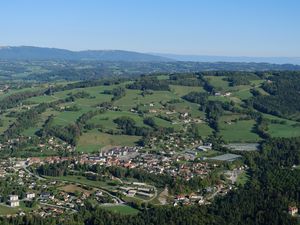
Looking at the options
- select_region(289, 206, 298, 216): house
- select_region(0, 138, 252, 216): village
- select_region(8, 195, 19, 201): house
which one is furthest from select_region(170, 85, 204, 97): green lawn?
select_region(289, 206, 298, 216): house

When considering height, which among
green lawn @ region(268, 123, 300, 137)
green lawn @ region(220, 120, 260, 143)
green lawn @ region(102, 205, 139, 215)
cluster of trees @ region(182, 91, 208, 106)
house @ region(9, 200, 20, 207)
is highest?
cluster of trees @ region(182, 91, 208, 106)

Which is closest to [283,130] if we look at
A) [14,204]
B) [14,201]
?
[14,201]

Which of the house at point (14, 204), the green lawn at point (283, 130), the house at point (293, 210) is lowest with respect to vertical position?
the house at point (14, 204)

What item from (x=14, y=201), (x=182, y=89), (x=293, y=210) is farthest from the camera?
(x=182, y=89)

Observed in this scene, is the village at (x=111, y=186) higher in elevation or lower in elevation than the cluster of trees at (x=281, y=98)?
lower

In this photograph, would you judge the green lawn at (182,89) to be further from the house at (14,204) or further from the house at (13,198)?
the house at (14,204)

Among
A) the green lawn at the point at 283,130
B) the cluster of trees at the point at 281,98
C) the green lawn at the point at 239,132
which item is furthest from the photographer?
the cluster of trees at the point at 281,98

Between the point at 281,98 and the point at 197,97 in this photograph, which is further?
the point at 197,97

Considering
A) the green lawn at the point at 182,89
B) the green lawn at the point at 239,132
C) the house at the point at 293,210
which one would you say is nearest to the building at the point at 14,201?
the house at the point at 293,210

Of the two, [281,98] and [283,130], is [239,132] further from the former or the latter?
[281,98]

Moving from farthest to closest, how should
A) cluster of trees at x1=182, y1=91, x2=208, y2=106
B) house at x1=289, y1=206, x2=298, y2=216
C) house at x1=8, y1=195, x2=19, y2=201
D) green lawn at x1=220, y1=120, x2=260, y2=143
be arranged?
1. cluster of trees at x1=182, y1=91, x2=208, y2=106
2. green lawn at x1=220, y1=120, x2=260, y2=143
3. house at x1=8, y1=195, x2=19, y2=201
4. house at x1=289, y1=206, x2=298, y2=216

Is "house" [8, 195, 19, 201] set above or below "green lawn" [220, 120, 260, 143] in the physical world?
below

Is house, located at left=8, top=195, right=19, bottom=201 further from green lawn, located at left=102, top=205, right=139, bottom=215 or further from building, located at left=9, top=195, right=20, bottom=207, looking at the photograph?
green lawn, located at left=102, top=205, right=139, bottom=215
